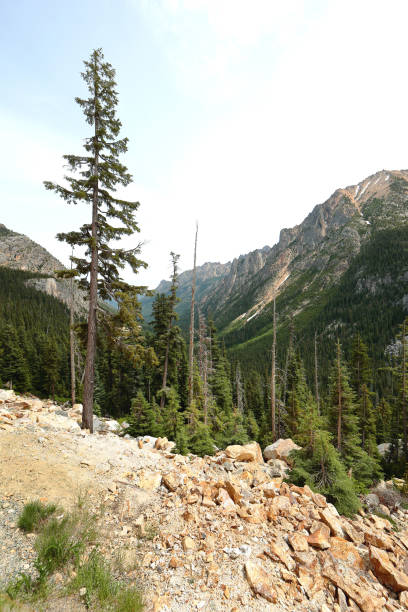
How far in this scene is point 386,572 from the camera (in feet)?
18.4

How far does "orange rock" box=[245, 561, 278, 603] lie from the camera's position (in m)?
4.58

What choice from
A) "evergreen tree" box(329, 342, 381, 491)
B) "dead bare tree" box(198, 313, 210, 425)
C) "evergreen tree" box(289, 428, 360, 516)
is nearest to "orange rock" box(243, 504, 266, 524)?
"evergreen tree" box(289, 428, 360, 516)

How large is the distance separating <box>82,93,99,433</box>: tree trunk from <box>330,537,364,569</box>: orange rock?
31.1ft

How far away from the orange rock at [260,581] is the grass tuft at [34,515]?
4167 millimetres

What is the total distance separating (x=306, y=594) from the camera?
16.0 ft

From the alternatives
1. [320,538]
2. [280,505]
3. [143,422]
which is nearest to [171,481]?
[280,505]

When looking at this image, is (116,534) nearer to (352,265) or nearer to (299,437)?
(299,437)

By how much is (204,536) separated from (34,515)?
361 centimetres

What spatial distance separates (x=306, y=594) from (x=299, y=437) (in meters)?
7.07

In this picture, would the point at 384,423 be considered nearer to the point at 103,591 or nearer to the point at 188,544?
the point at 188,544

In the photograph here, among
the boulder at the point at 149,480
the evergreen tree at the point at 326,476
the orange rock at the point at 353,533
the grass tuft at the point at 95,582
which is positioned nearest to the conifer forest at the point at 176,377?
the evergreen tree at the point at 326,476

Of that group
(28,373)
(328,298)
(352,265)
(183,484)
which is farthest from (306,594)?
(352,265)

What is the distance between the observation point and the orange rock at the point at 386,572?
546cm

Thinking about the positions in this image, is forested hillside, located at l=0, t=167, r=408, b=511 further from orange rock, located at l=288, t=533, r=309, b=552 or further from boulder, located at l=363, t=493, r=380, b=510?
orange rock, located at l=288, t=533, r=309, b=552
